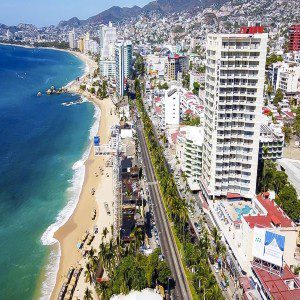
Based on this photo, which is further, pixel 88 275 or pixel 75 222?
pixel 75 222

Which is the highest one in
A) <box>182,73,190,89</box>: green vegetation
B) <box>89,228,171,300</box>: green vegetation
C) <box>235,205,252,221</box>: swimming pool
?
<box>182,73,190,89</box>: green vegetation

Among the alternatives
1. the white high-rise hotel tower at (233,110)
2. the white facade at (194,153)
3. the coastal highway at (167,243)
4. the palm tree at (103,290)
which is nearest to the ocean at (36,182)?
the palm tree at (103,290)

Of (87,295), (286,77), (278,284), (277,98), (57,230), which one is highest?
(286,77)

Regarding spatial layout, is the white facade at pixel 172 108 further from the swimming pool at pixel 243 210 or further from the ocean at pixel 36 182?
the swimming pool at pixel 243 210

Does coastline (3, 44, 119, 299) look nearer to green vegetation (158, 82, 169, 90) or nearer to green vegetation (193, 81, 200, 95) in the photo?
green vegetation (193, 81, 200, 95)

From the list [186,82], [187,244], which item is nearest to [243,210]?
[187,244]

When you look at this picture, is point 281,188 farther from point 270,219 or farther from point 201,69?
point 201,69

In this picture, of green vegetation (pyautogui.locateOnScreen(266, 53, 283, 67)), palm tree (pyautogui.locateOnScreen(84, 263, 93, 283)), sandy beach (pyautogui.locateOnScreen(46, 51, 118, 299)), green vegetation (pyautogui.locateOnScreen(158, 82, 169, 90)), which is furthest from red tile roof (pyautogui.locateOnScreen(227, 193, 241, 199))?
green vegetation (pyautogui.locateOnScreen(266, 53, 283, 67))
